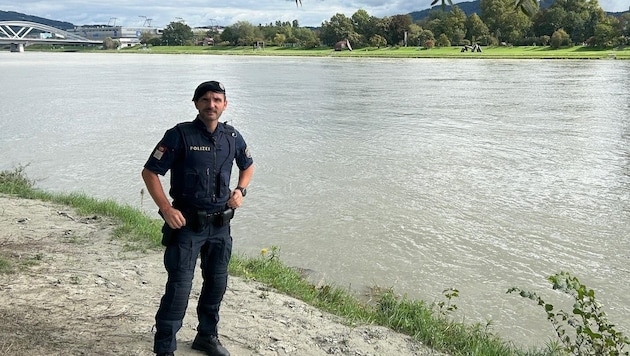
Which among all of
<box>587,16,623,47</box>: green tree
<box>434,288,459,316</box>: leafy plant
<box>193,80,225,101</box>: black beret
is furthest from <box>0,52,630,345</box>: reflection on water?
<box>587,16,623,47</box>: green tree

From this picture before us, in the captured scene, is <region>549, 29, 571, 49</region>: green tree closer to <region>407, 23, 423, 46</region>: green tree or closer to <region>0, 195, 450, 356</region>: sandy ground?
<region>407, 23, 423, 46</region>: green tree

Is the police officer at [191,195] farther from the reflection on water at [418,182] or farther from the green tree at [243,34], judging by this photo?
the green tree at [243,34]

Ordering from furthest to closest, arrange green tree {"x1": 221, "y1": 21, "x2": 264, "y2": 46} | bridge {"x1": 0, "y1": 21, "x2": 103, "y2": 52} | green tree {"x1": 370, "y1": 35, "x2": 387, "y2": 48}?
bridge {"x1": 0, "y1": 21, "x2": 103, "y2": 52}, green tree {"x1": 221, "y1": 21, "x2": 264, "y2": 46}, green tree {"x1": 370, "y1": 35, "x2": 387, "y2": 48}

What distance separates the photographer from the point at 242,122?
73.5 ft

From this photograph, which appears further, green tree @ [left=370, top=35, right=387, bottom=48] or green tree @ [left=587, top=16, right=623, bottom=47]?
green tree @ [left=370, top=35, right=387, bottom=48]

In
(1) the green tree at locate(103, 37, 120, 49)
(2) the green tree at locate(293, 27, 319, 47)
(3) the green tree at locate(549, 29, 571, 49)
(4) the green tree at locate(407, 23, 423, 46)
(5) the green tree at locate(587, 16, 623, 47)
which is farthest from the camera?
(1) the green tree at locate(103, 37, 120, 49)

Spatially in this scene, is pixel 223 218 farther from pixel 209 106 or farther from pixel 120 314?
pixel 120 314

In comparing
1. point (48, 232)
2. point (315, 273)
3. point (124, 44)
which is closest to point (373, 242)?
point (315, 273)

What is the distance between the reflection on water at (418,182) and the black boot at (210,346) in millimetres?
3348

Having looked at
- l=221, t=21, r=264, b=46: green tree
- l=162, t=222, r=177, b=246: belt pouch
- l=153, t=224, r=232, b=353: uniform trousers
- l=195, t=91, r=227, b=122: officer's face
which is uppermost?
l=221, t=21, r=264, b=46: green tree

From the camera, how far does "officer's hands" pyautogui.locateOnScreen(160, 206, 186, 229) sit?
371cm

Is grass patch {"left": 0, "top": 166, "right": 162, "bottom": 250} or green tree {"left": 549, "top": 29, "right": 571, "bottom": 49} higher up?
green tree {"left": 549, "top": 29, "right": 571, "bottom": 49}

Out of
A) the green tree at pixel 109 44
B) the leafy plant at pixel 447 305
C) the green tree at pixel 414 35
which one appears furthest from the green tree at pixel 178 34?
the leafy plant at pixel 447 305

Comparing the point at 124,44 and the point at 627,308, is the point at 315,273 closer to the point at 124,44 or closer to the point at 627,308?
the point at 627,308
